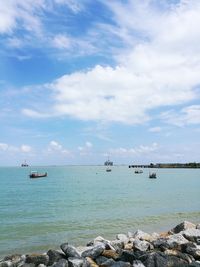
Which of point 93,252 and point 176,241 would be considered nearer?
point 93,252

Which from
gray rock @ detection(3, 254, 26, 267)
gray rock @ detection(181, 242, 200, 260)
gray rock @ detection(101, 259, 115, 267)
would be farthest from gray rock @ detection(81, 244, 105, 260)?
gray rock @ detection(181, 242, 200, 260)

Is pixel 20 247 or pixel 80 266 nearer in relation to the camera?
pixel 80 266

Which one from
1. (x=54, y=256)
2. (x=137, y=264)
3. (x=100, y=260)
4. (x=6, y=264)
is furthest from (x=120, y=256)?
(x=6, y=264)

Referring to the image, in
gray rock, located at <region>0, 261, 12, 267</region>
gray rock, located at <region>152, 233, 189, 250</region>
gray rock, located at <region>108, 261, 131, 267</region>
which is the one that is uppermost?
gray rock, located at <region>152, 233, 189, 250</region>

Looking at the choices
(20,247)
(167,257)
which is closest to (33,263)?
(167,257)

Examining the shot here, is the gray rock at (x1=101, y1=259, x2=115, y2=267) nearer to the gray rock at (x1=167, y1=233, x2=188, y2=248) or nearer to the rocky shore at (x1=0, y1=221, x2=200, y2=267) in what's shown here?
the rocky shore at (x1=0, y1=221, x2=200, y2=267)

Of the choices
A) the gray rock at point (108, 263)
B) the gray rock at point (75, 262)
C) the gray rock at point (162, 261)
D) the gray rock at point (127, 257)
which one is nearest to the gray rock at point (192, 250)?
the gray rock at point (162, 261)

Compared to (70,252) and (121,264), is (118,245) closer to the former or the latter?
(70,252)

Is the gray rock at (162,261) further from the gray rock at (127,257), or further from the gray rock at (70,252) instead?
the gray rock at (70,252)

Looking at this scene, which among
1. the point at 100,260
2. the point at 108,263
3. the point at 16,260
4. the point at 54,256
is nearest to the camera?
the point at 108,263

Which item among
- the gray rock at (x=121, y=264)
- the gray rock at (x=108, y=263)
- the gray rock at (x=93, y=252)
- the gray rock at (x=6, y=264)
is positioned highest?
the gray rock at (x=93, y=252)

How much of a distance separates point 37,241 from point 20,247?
1.32 m

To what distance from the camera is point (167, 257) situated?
39.0 ft

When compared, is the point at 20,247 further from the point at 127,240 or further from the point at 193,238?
the point at 193,238
